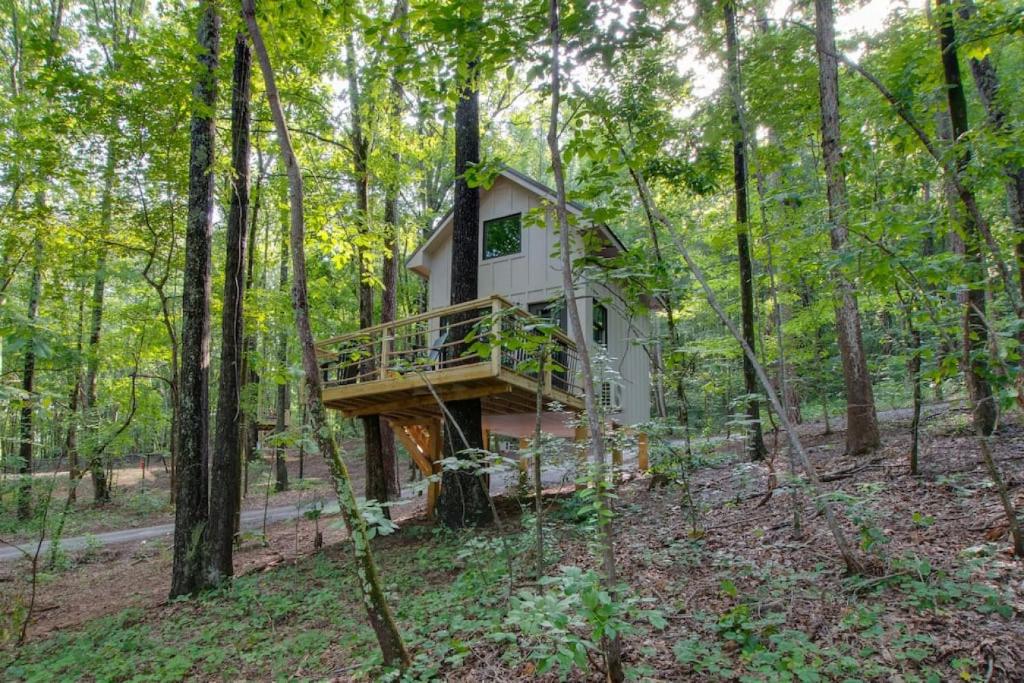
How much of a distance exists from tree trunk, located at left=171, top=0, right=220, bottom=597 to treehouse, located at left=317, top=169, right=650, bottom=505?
199cm

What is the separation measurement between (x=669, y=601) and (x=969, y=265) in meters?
3.33

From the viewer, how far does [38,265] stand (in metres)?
10.4

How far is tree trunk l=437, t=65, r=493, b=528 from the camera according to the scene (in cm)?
828

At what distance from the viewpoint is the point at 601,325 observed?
12.5 m

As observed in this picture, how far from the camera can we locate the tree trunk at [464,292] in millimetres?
8281

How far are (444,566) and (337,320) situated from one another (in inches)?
598

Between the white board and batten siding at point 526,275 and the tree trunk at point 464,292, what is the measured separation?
116 cm

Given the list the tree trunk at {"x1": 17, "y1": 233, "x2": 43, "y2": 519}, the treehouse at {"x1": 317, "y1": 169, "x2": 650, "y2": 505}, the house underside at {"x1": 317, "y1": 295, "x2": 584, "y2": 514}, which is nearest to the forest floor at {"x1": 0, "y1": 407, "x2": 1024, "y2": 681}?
the house underside at {"x1": 317, "y1": 295, "x2": 584, "y2": 514}

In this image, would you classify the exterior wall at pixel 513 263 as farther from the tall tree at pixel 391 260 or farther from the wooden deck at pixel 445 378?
the wooden deck at pixel 445 378

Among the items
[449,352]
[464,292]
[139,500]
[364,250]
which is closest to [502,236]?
[364,250]

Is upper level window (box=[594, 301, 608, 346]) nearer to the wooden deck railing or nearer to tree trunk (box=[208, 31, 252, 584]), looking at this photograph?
the wooden deck railing

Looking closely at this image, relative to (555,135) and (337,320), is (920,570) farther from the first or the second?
(337,320)

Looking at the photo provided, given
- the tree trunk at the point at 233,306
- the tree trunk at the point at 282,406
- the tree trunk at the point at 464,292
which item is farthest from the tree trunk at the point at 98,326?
the tree trunk at the point at 464,292

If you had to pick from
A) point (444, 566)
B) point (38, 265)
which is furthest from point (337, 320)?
point (444, 566)
